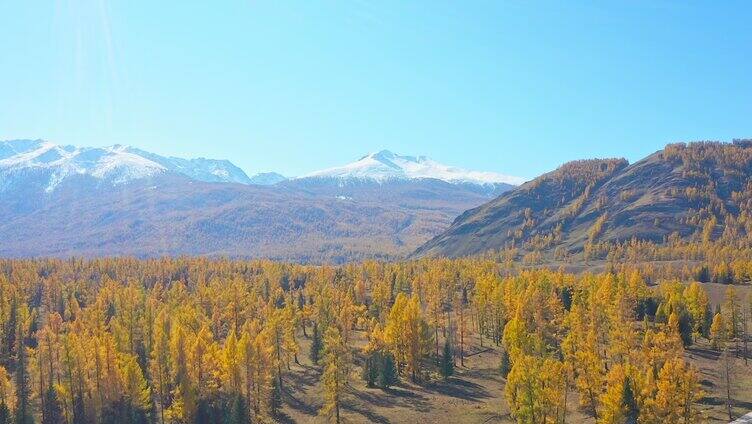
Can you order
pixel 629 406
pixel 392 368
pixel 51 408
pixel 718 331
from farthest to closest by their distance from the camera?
pixel 718 331 → pixel 392 368 → pixel 51 408 → pixel 629 406

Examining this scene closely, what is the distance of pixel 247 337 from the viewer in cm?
8700

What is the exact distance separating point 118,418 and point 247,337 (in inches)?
867

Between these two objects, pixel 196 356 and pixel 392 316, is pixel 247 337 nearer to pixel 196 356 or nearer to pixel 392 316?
pixel 196 356

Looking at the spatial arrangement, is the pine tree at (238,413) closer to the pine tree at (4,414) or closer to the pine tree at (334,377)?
the pine tree at (334,377)

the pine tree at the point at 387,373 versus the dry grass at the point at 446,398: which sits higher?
the pine tree at the point at 387,373

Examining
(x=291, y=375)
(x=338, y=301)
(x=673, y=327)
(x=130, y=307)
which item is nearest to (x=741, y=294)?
(x=673, y=327)

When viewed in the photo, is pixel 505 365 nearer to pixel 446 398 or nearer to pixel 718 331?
pixel 446 398

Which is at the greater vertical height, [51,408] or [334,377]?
[334,377]

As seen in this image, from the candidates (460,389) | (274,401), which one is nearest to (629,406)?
(460,389)

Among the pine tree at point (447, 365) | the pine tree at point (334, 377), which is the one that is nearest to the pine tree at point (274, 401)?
the pine tree at point (334, 377)

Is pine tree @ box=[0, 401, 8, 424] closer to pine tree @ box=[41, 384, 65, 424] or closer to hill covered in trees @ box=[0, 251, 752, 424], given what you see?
hill covered in trees @ box=[0, 251, 752, 424]


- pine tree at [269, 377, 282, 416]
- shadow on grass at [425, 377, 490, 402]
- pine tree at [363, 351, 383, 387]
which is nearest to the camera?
pine tree at [269, 377, 282, 416]

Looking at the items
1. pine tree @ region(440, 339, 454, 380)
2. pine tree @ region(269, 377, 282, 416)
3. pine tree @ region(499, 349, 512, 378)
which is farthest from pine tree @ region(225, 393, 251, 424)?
pine tree @ region(499, 349, 512, 378)

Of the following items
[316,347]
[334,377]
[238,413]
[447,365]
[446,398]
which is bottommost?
[446,398]
